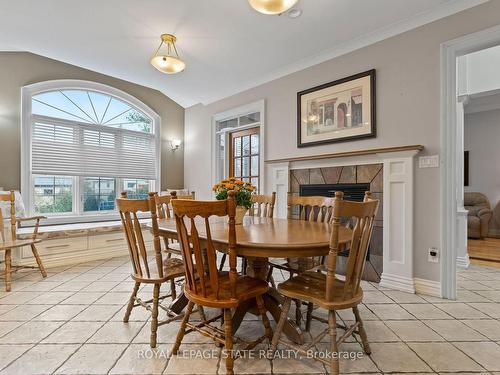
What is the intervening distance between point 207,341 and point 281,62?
3393 millimetres

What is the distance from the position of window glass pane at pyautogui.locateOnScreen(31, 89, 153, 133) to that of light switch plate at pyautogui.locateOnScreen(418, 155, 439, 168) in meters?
4.50

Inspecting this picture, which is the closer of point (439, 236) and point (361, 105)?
point (439, 236)

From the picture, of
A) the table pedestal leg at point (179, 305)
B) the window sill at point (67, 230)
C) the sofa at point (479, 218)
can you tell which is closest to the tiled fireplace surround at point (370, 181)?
the table pedestal leg at point (179, 305)

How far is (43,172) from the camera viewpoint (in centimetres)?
399

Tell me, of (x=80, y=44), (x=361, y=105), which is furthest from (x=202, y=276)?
(x=80, y=44)

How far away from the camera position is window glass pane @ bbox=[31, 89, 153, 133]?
161 inches

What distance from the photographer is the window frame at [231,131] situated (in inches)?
164

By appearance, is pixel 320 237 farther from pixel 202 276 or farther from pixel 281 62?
pixel 281 62

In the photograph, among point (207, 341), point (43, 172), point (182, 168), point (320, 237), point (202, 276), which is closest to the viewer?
point (202, 276)

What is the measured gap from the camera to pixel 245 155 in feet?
15.5

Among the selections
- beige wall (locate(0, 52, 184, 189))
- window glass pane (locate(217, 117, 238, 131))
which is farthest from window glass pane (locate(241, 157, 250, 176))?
beige wall (locate(0, 52, 184, 189))

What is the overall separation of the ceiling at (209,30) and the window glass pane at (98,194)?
1821mm

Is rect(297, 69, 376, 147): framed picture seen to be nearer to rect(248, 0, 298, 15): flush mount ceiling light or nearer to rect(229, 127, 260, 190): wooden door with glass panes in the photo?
rect(229, 127, 260, 190): wooden door with glass panes

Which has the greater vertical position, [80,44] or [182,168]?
[80,44]
